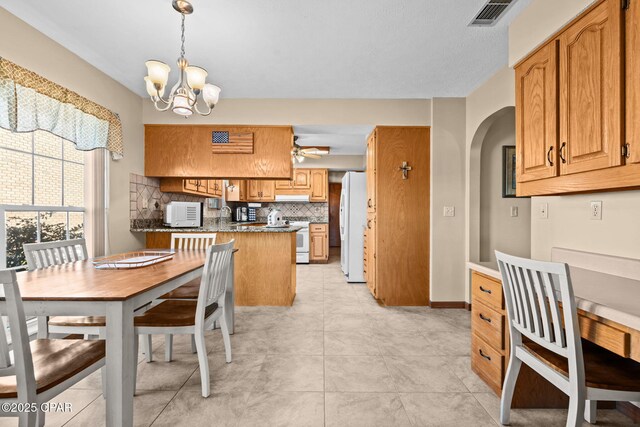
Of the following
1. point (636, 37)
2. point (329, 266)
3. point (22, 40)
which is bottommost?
point (329, 266)

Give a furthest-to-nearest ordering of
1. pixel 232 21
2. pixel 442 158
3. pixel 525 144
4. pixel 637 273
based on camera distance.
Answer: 1. pixel 442 158
2. pixel 232 21
3. pixel 525 144
4. pixel 637 273

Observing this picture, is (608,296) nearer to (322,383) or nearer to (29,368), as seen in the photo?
(322,383)

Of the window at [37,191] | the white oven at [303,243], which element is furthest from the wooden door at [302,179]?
the window at [37,191]

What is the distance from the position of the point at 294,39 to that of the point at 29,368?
2414mm

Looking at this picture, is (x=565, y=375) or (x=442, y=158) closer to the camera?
(x=565, y=375)

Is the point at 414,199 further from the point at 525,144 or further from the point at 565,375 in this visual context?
the point at 565,375

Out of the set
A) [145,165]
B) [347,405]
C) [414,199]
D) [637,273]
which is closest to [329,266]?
[414,199]

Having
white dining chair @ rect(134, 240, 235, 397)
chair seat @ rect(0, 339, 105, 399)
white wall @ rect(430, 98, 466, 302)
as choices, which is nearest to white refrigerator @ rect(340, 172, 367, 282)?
white wall @ rect(430, 98, 466, 302)

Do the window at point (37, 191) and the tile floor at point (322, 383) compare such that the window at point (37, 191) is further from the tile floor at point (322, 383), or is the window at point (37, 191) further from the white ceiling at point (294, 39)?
the tile floor at point (322, 383)

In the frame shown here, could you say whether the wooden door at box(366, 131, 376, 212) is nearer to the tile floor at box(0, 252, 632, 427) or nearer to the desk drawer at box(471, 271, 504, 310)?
the tile floor at box(0, 252, 632, 427)

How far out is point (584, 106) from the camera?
152 centimetres

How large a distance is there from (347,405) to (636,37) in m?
2.22

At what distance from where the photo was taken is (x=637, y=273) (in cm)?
148

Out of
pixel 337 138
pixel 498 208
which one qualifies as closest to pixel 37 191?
pixel 337 138
